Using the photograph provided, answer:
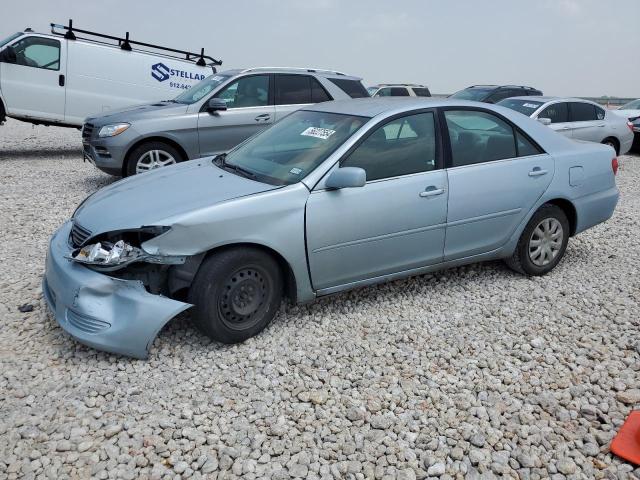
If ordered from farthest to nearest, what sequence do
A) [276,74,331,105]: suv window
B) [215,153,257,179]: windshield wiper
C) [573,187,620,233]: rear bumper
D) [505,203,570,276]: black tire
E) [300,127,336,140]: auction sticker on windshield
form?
[276,74,331,105]: suv window
[573,187,620,233]: rear bumper
[505,203,570,276]: black tire
[300,127,336,140]: auction sticker on windshield
[215,153,257,179]: windshield wiper

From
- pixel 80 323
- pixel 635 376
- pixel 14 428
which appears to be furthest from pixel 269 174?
pixel 635 376

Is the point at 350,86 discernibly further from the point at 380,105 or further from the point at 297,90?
the point at 380,105

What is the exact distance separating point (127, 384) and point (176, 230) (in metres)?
0.92

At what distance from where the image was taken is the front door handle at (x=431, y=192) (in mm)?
3915

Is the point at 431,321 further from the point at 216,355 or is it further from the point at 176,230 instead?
the point at 176,230

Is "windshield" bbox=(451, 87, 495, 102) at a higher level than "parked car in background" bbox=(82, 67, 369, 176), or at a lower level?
higher

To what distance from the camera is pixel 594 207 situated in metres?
4.82

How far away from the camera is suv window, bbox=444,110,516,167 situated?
4.19 metres

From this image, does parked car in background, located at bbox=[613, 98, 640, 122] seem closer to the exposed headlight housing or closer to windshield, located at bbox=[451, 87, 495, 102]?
windshield, located at bbox=[451, 87, 495, 102]

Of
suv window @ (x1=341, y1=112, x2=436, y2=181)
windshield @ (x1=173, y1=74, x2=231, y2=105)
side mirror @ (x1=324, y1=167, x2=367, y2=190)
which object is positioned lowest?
side mirror @ (x1=324, y1=167, x2=367, y2=190)

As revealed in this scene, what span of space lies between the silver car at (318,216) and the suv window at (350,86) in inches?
156

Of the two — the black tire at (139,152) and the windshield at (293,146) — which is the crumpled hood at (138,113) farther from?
the windshield at (293,146)

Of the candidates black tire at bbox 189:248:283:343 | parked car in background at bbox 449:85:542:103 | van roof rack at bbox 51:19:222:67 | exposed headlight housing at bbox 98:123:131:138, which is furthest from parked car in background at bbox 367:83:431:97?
black tire at bbox 189:248:283:343

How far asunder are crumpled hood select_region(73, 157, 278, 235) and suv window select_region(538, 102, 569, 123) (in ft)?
26.2
